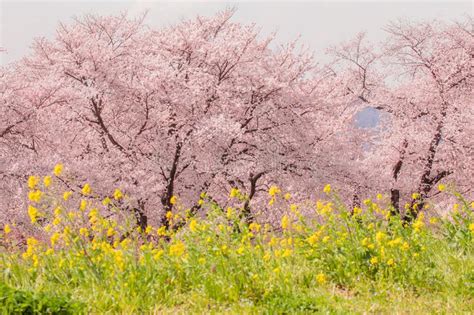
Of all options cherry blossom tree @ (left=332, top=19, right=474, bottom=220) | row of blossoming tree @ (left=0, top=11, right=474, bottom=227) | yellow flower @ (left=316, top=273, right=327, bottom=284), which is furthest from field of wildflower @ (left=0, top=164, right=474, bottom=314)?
cherry blossom tree @ (left=332, top=19, right=474, bottom=220)

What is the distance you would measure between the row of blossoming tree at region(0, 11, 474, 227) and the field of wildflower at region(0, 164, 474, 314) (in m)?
8.56

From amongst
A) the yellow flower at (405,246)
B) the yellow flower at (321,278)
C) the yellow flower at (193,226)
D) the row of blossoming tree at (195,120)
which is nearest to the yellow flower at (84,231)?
the yellow flower at (193,226)

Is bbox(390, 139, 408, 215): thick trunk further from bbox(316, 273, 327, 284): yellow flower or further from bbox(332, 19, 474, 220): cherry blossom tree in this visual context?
bbox(316, 273, 327, 284): yellow flower

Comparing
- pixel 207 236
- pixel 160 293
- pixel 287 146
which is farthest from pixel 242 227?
pixel 287 146

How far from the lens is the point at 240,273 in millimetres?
5402

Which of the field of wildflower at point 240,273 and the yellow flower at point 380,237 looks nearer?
the field of wildflower at point 240,273

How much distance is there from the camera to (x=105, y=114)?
19.6 meters

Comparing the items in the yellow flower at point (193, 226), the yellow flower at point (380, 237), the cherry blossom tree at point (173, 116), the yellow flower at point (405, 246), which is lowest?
the yellow flower at point (193, 226)

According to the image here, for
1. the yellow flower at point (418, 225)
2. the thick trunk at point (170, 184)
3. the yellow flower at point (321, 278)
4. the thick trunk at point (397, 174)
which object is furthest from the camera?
the thick trunk at point (397, 174)

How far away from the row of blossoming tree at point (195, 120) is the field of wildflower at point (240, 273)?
8.56 m

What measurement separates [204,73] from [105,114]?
4.79 meters

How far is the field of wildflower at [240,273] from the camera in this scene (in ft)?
A: 16.3

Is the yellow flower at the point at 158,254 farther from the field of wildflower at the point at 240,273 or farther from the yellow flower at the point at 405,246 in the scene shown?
the yellow flower at the point at 405,246

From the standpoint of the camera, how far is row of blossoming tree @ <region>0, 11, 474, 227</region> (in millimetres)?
16984
